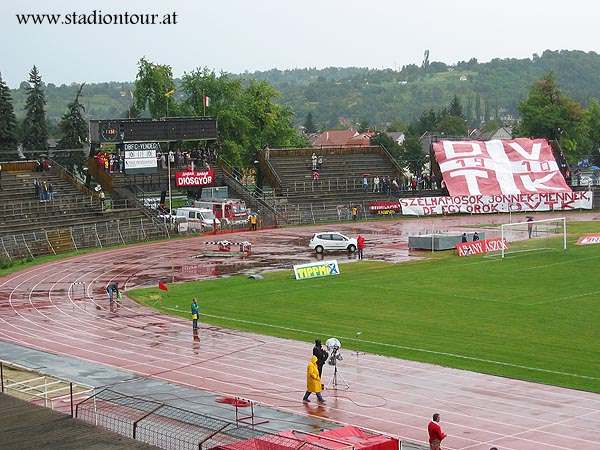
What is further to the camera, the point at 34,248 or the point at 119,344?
the point at 34,248

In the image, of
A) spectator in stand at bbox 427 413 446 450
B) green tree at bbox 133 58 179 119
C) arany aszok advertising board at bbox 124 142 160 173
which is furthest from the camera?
green tree at bbox 133 58 179 119

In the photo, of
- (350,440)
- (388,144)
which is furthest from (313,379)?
(388,144)

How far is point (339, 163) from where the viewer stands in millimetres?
86312

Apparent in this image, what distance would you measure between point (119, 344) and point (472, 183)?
176 feet

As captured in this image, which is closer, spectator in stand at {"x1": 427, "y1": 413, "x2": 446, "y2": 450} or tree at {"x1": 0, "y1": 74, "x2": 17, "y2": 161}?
spectator in stand at {"x1": 427, "y1": 413, "x2": 446, "y2": 450}

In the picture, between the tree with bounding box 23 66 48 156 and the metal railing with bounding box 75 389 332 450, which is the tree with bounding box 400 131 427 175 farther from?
the metal railing with bounding box 75 389 332 450

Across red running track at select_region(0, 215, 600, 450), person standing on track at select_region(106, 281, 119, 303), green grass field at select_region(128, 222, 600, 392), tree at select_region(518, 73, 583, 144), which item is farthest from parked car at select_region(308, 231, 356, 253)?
tree at select_region(518, 73, 583, 144)

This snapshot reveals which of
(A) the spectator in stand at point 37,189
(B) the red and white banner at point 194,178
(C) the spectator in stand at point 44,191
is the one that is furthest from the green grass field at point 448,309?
(B) the red and white banner at point 194,178

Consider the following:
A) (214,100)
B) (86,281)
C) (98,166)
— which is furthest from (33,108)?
(86,281)

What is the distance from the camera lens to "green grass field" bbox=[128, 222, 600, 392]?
29.6m

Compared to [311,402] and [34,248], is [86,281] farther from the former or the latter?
[311,402]

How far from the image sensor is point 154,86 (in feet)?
326

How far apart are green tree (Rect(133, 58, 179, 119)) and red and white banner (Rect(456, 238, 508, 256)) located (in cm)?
5127

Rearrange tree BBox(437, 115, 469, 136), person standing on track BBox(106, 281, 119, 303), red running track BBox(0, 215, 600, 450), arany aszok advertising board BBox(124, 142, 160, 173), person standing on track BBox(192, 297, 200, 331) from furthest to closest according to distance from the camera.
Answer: tree BBox(437, 115, 469, 136) → arany aszok advertising board BBox(124, 142, 160, 173) → person standing on track BBox(106, 281, 119, 303) → person standing on track BBox(192, 297, 200, 331) → red running track BBox(0, 215, 600, 450)
